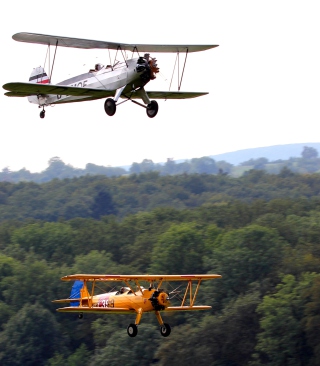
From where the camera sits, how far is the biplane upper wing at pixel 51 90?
102 feet

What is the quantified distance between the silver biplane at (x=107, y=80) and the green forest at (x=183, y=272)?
1372 inches

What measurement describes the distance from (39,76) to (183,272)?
1982 inches

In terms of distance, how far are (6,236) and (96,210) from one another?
6183cm

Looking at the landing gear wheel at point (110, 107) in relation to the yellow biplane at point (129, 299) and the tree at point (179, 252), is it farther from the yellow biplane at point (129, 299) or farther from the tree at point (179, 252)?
the tree at point (179, 252)

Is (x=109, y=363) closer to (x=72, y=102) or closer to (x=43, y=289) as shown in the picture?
(x=43, y=289)

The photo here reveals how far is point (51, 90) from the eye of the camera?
1253 inches

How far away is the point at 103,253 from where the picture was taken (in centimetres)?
10069

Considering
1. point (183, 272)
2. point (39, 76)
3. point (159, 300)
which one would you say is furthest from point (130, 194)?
point (159, 300)

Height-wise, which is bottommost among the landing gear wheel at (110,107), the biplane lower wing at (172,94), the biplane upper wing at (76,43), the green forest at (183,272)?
the green forest at (183,272)

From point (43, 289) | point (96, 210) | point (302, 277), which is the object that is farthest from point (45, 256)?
point (96, 210)

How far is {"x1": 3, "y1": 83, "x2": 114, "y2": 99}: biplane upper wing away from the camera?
31180 millimetres

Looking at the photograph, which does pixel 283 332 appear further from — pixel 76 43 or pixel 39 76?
Result: pixel 76 43

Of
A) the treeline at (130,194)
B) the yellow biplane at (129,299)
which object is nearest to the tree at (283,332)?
the yellow biplane at (129,299)

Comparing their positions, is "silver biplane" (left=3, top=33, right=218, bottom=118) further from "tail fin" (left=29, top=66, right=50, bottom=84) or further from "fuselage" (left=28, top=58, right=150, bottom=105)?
"tail fin" (left=29, top=66, right=50, bottom=84)
